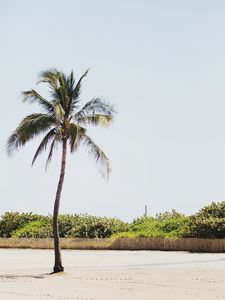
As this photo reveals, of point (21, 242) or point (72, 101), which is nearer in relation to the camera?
point (72, 101)

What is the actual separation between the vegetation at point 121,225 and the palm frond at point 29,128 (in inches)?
877

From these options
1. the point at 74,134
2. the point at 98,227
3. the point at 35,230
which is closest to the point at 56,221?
the point at 74,134

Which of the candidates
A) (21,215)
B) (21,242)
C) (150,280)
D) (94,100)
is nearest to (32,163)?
(94,100)

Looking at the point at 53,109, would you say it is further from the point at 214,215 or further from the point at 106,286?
the point at 214,215

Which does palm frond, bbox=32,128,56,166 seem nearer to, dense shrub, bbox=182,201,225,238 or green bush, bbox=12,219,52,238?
dense shrub, bbox=182,201,225,238

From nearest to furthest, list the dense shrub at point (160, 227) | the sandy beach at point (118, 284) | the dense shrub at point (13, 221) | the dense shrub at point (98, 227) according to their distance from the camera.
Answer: the sandy beach at point (118, 284) < the dense shrub at point (160, 227) < the dense shrub at point (98, 227) < the dense shrub at point (13, 221)

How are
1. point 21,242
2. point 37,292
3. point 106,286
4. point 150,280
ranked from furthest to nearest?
point 21,242
point 150,280
point 106,286
point 37,292

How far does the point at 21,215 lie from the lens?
65.6 metres

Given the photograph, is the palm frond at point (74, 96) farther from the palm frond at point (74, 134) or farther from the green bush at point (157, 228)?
the green bush at point (157, 228)

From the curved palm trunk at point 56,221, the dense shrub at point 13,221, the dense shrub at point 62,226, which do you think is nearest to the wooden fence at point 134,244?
the dense shrub at point 62,226

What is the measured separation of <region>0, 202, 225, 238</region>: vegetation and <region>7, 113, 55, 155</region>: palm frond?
22.3 m

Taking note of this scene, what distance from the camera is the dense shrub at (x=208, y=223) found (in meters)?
45.4

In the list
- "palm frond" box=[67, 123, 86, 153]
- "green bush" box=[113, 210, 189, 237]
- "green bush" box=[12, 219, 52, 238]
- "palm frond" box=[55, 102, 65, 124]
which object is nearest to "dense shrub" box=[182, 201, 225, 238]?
"green bush" box=[113, 210, 189, 237]

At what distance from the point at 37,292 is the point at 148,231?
32579mm
